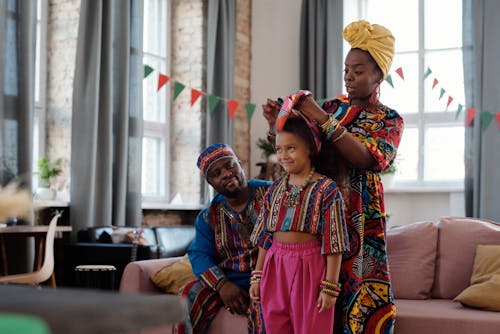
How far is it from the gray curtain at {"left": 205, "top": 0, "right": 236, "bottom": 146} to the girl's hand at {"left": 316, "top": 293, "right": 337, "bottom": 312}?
15.6 feet

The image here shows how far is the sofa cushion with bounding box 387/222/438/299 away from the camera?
3.22 meters

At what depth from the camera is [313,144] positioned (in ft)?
6.81

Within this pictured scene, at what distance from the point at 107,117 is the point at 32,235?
1.49 m

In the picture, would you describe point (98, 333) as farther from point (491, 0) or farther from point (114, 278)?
point (491, 0)

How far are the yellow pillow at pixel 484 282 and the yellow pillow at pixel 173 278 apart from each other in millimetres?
1167

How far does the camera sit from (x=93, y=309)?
0.41 meters

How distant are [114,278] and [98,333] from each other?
388 cm

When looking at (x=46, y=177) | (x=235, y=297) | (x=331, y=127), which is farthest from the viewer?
(x=46, y=177)

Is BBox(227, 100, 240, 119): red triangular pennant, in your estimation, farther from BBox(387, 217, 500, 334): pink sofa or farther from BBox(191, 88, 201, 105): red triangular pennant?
BBox(387, 217, 500, 334): pink sofa

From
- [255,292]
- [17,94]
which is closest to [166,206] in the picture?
[17,94]

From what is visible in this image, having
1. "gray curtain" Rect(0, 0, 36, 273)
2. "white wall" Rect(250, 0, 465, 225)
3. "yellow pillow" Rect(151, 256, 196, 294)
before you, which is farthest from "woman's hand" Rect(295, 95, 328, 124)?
"white wall" Rect(250, 0, 465, 225)

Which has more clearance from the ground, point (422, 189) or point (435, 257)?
point (422, 189)

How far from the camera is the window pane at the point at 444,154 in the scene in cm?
691

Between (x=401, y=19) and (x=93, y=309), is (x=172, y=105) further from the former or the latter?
(x=93, y=309)
